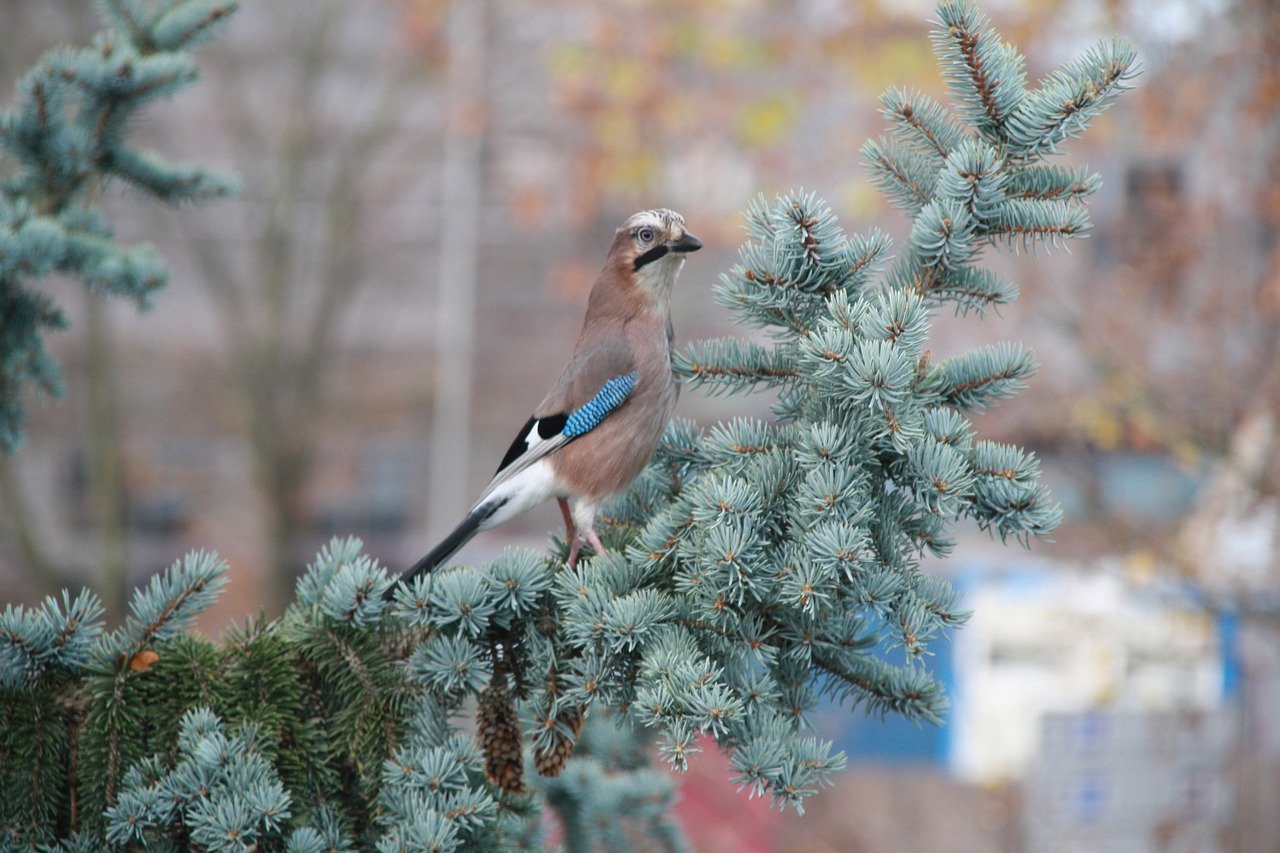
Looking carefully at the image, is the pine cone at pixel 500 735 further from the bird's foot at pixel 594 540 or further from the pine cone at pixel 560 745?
the bird's foot at pixel 594 540

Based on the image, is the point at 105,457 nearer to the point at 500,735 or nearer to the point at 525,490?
the point at 525,490

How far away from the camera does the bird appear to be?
2.54 m

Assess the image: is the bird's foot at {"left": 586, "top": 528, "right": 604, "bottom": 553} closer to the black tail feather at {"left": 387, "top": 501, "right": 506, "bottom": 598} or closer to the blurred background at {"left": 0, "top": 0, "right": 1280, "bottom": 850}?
the black tail feather at {"left": 387, "top": 501, "right": 506, "bottom": 598}

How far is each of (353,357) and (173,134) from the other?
10.8 ft

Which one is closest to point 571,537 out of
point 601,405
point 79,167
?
point 601,405

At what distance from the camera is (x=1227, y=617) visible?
652 cm

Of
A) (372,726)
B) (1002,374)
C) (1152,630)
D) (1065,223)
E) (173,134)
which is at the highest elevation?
(173,134)

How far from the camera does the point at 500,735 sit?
6.86ft

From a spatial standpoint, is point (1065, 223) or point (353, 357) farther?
point (353, 357)

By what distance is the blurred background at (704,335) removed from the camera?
20.9 ft

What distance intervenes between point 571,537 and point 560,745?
0.56 metres

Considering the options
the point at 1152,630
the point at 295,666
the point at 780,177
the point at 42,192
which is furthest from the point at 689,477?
the point at 780,177

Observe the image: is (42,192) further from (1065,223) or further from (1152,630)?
(1152,630)

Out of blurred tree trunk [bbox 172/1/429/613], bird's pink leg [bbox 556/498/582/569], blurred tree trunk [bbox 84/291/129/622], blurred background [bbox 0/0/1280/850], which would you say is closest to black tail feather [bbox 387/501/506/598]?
bird's pink leg [bbox 556/498/582/569]
